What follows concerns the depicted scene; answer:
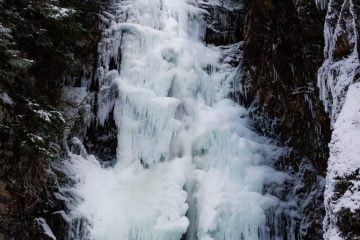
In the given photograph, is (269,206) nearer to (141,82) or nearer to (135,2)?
(141,82)

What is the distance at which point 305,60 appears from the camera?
8.66 metres

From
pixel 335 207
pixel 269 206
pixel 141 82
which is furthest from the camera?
pixel 141 82

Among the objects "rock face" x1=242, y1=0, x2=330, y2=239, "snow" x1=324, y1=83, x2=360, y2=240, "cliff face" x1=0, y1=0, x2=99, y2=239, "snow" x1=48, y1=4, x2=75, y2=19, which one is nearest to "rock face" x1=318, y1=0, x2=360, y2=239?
"snow" x1=324, y1=83, x2=360, y2=240

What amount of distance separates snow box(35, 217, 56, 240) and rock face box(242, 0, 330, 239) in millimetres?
4405

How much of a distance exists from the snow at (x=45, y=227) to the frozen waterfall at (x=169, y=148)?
0.34m

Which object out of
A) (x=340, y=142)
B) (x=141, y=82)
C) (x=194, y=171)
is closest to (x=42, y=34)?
(x=141, y=82)

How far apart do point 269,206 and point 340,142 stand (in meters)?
3.63

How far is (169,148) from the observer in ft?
31.6

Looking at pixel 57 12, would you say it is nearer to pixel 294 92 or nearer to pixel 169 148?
pixel 169 148

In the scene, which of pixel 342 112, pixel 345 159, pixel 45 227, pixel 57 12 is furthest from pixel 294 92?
pixel 45 227

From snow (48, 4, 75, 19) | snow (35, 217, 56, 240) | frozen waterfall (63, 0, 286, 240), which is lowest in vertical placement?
snow (35, 217, 56, 240)

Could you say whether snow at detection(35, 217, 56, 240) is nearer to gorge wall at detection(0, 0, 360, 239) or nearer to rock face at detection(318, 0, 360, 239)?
gorge wall at detection(0, 0, 360, 239)

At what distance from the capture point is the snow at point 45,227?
7977 millimetres

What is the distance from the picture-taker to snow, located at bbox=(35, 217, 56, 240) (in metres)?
7.98
